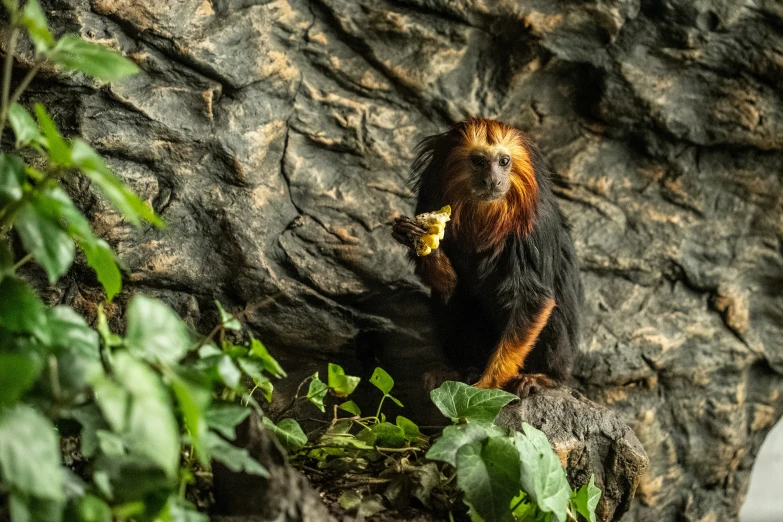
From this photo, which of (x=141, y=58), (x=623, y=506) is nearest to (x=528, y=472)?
(x=623, y=506)

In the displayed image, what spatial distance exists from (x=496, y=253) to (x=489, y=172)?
398 mm

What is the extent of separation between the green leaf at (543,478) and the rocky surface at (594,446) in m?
0.60

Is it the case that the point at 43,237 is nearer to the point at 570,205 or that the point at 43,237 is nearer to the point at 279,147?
the point at 279,147

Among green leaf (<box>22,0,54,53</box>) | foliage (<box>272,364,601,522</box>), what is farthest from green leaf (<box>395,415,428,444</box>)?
green leaf (<box>22,0,54,53</box>)

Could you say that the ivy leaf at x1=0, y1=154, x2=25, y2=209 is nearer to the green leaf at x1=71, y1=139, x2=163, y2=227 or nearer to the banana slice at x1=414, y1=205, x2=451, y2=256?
the green leaf at x1=71, y1=139, x2=163, y2=227

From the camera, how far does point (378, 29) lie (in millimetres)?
4398

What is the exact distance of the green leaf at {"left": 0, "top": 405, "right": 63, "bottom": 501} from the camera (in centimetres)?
180

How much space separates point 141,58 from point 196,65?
263 millimetres

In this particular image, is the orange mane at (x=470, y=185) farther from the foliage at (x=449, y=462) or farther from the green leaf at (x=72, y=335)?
the green leaf at (x=72, y=335)

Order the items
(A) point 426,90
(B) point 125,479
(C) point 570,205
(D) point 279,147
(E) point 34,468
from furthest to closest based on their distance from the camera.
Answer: (C) point 570,205 → (A) point 426,90 → (D) point 279,147 → (B) point 125,479 → (E) point 34,468

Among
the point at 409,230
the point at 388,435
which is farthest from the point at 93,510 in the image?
the point at 409,230

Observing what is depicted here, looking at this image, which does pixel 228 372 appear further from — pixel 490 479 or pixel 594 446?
pixel 594 446

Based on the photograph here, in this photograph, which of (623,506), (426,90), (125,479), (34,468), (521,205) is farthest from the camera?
(426,90)

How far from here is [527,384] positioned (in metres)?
3.83
